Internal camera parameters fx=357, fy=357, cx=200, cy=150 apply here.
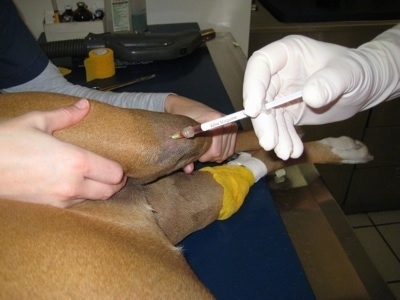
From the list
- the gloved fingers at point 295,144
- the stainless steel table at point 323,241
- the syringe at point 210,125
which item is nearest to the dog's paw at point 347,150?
the stainless steel table at point 323,241

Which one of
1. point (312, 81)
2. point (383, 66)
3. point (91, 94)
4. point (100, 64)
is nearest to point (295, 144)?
point (312, 81)

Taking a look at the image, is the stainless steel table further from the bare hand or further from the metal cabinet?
the metal cabinet

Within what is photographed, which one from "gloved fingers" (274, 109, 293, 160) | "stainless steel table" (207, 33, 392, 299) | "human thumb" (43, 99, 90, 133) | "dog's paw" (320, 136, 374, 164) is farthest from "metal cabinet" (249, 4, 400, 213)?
"human thumb" (43, 99, 90, 133)

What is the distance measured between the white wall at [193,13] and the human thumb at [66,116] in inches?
45.6

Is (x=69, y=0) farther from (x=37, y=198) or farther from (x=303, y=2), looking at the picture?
(x=37, y=198)

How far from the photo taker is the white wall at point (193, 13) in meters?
1.56

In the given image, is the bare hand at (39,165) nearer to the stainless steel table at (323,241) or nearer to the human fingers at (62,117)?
the human fingers at (62,117)

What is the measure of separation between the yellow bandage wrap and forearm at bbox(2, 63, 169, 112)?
0.26 m

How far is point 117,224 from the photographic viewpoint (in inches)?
22.8

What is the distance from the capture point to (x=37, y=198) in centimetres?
54

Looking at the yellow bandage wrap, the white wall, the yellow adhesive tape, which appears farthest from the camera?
the white wall

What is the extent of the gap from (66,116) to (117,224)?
0.63 feet

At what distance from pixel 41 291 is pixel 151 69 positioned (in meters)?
1.00

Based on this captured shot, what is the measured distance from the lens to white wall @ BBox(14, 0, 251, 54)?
1558mm
